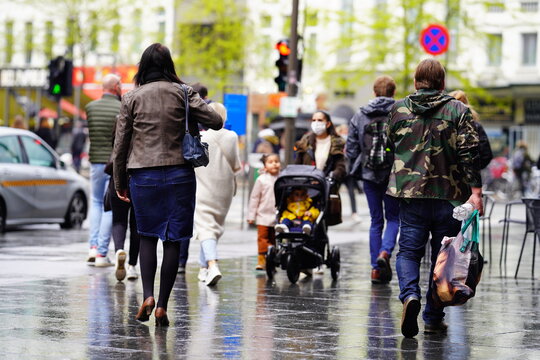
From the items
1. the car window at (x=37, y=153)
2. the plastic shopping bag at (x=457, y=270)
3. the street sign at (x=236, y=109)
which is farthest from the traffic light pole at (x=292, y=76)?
the plastic shopping bag at (x=457, y=270)

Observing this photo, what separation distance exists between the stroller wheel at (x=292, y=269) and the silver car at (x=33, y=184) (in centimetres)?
740

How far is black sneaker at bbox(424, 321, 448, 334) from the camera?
8.79 metres

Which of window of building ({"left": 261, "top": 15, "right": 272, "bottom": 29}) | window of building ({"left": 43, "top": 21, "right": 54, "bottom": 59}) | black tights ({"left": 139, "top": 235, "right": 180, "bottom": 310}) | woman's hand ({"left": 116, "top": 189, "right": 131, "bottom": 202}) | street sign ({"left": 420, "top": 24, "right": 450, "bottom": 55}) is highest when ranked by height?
window of building ({"left": 261, "top": 15, "right": 272, "bottom": 29})

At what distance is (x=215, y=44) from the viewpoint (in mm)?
55250

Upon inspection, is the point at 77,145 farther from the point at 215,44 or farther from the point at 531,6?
the point at 531,6

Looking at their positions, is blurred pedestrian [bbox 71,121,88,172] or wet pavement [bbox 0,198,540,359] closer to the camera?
wet pavement [bbox 0,198,540,359]

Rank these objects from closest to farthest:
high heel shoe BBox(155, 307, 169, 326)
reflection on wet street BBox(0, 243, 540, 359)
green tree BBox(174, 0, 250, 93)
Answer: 1. reflection on wet street BBox(0, 243, 540, 359)
2. high heel shoe BBox(155, 307, 169, 326)
3. green tree BBox(174, 0, 250, 93)

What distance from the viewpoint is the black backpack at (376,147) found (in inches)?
483

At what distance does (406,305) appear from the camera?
8469 millimetres

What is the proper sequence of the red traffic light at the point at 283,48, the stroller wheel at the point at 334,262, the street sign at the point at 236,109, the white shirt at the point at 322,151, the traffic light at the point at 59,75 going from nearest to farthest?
the stroller wheel at the point at 334,262
the white shirt at the point at 322,151
the street sign at the point at 236,109
the red traffic light at the point at 283,48
the traffic light at the point at 59,75

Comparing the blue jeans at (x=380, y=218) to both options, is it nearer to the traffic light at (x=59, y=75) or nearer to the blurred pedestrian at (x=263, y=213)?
the blurred pedestrian at (x=263, y=213)

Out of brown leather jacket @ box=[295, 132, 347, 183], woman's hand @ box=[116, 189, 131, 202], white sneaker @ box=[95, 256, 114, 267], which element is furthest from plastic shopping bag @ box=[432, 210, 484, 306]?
white sneaker @ box=[95, 256, 114, 267]

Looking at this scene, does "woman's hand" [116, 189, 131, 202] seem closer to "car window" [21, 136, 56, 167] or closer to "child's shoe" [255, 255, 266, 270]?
"child's shoe" [255, 255, 266, 270]

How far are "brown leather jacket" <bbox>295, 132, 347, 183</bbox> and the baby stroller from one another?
1.86 ft
